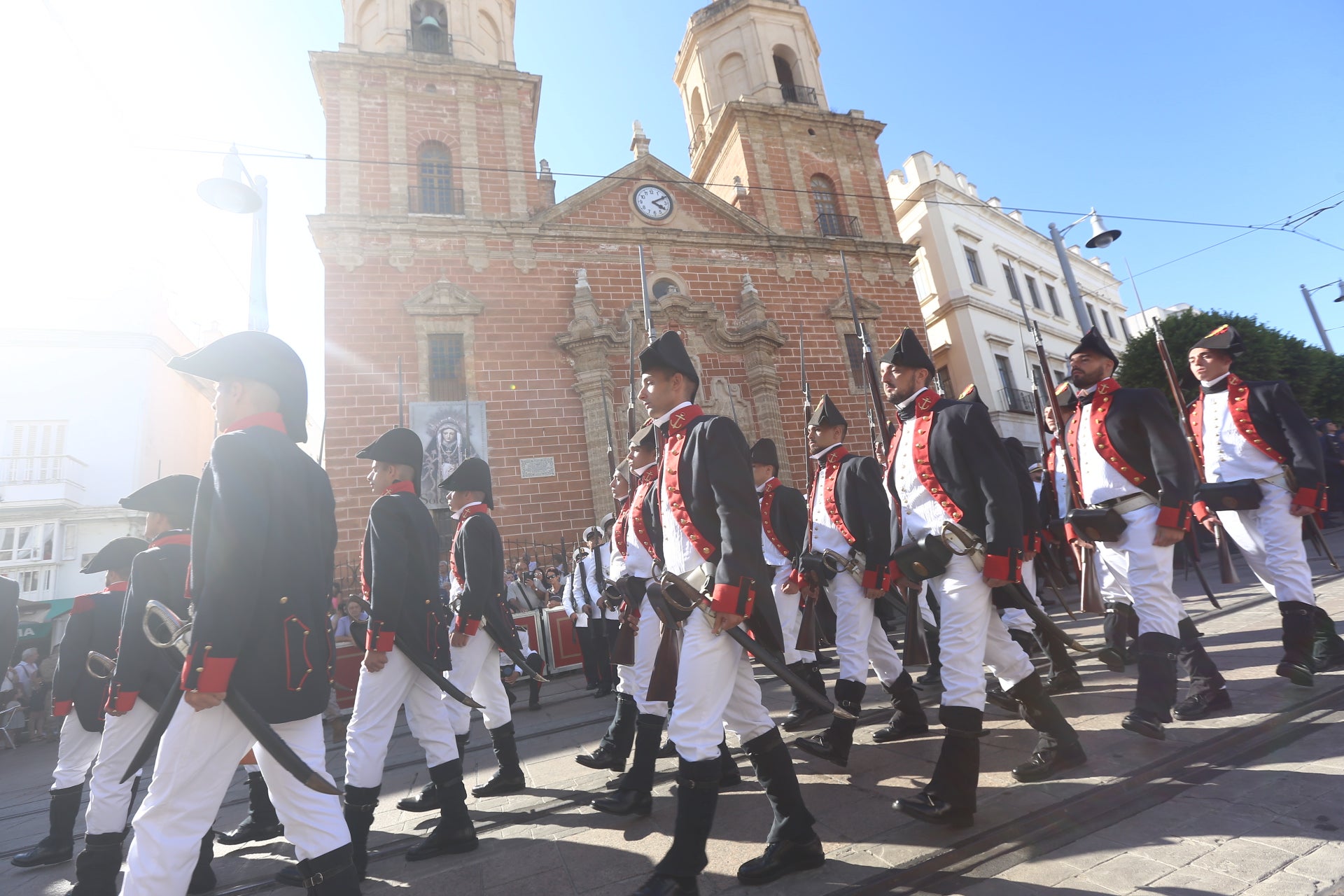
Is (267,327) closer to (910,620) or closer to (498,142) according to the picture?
(910,620)

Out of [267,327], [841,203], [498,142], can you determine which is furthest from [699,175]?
[267,327]

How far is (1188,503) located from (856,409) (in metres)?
15.4

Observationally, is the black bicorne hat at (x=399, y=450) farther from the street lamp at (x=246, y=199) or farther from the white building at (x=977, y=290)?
the white building at (x=977, y=290)

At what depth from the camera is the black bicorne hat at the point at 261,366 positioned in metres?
2.68

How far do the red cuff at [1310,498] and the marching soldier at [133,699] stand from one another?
6.76m

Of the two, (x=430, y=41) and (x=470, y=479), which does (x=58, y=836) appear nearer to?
(x=470, y=479)

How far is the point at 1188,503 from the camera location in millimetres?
3748

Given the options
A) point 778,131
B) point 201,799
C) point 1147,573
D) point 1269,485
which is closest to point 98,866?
point 201,799

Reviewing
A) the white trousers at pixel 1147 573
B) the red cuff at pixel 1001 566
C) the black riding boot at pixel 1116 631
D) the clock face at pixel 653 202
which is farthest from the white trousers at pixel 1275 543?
the clock face at pixel 653 202

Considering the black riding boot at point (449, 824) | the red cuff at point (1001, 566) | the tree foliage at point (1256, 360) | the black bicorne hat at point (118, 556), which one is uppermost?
the tree foliage at point (1256, 360)

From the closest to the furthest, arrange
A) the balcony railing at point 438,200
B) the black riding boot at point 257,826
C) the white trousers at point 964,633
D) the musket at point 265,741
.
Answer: the musket at point 265,741, the white trousers at point 964,633, the black riding boot at point 257,826, the balcony railing at point 438,200

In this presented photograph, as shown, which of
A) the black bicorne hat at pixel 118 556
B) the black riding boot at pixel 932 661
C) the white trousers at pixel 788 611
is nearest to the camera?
the black bicorne hat at pixel 118 556

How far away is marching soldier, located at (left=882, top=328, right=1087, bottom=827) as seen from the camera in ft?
9.19

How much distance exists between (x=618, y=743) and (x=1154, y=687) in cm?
323
